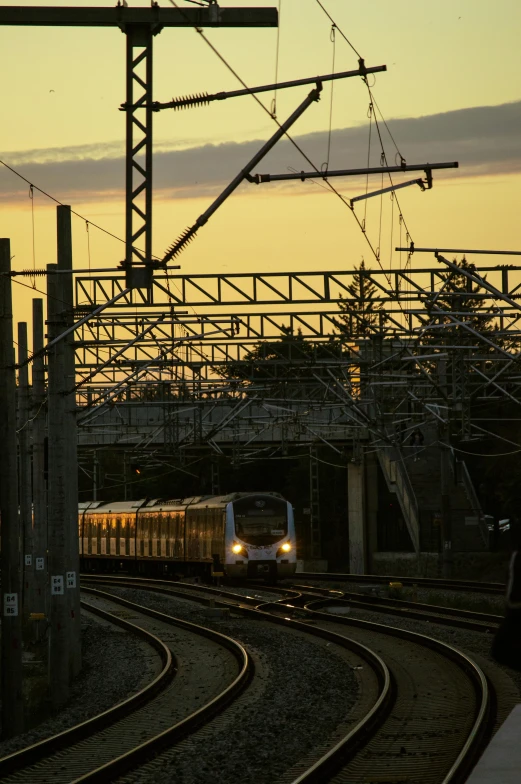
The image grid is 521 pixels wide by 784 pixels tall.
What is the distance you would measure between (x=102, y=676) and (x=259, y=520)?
18723mm

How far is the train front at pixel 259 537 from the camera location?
39.0 m

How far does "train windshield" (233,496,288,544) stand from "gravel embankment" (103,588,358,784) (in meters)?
14.9

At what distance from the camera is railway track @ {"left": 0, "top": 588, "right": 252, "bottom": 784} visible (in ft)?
40.5

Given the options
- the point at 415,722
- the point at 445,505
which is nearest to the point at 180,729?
the point at 415,722

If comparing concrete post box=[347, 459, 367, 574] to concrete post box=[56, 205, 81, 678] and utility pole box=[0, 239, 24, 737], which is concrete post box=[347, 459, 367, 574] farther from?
utility pole box=[0, 239, 24, 737]

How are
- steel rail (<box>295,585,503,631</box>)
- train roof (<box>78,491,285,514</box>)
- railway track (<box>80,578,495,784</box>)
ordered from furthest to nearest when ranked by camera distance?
train roof (<box>78,491,285,514</box>) → steel rail (<box>295,585,503,631</box>) → railway track (<box>80,578,495,784</box>)

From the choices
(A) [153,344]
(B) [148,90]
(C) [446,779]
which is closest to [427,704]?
(C) [446,779]

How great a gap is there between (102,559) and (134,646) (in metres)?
32.1

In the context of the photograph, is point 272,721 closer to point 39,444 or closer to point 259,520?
point 39,444

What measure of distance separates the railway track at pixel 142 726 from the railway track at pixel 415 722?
1697mm

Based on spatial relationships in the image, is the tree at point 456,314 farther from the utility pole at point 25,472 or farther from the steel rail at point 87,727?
the utility pole at point 25,472

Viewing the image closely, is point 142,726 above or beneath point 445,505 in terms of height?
beneath

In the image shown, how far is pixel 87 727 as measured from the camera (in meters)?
14.6

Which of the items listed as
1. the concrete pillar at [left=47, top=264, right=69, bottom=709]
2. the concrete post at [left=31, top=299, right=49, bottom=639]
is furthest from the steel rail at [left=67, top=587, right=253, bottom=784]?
the concrete post at [left=31, top=299, right=49, bottom=639]
